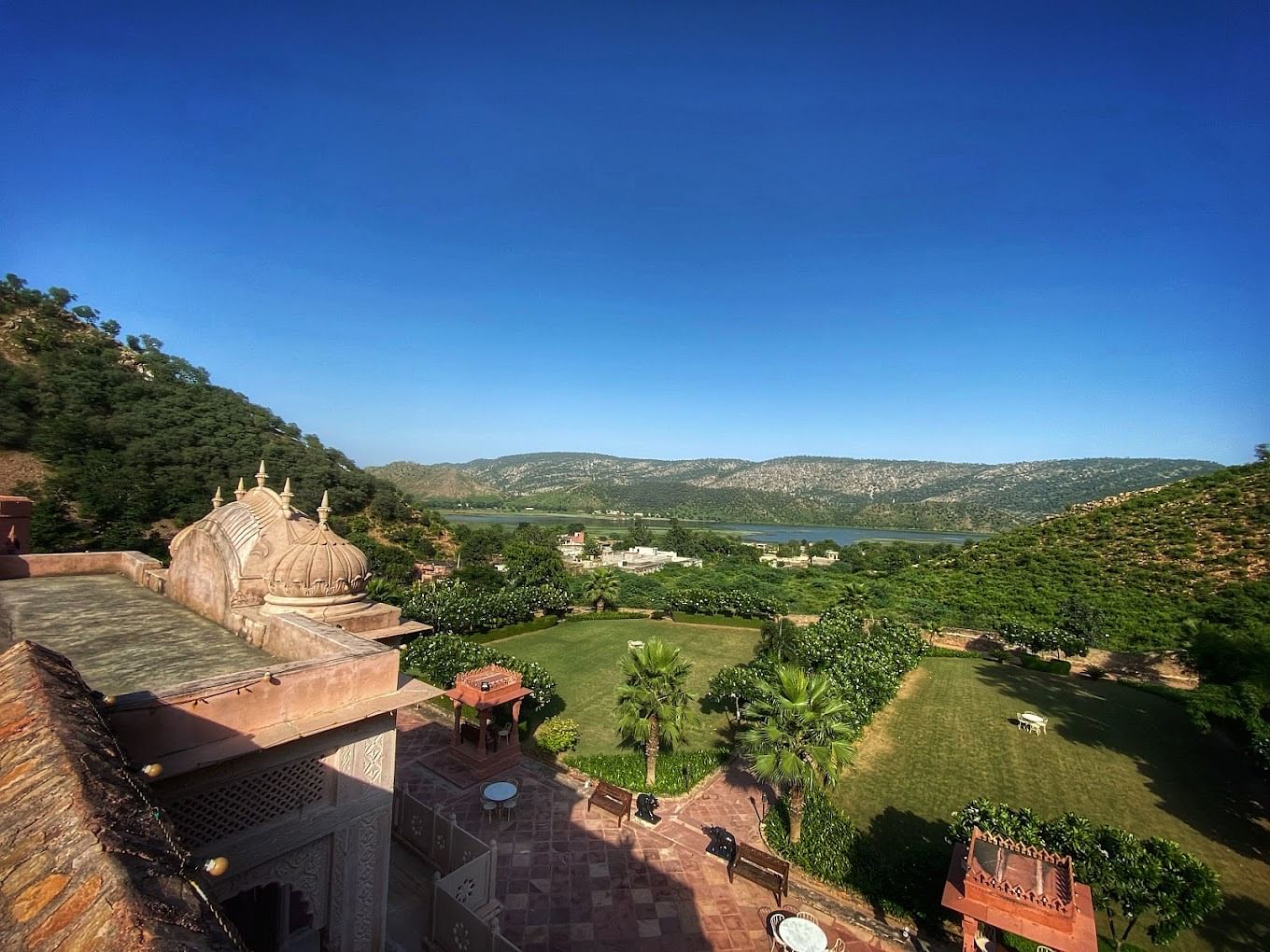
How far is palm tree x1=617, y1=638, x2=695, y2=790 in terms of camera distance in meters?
12.8

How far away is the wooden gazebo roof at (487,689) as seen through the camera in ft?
44.0

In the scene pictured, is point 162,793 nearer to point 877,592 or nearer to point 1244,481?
point 877,592

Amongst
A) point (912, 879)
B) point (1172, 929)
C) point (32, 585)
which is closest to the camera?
point (1172, 929)

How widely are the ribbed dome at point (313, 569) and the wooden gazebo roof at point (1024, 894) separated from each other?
32.5 feet

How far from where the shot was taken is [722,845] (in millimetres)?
10734

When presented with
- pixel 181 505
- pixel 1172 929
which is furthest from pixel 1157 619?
pixel 181 505

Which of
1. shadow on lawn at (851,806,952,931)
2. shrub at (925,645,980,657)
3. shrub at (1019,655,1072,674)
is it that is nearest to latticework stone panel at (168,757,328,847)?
shadow on lawn at (851,806,952,931)

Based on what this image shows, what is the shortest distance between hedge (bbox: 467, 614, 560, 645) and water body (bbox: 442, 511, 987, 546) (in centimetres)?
10037

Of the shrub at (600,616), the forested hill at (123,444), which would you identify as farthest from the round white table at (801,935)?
the forested hill at (123,444)

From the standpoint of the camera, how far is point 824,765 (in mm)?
10234

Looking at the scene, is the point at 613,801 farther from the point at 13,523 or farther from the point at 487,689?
the point at 13,523

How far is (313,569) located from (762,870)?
29.8 ft

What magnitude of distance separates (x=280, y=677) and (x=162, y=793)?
4.10 ft

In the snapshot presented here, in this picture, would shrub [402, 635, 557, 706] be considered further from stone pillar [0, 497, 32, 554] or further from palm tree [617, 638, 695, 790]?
stone pillar [0, 497, 32, 554]
